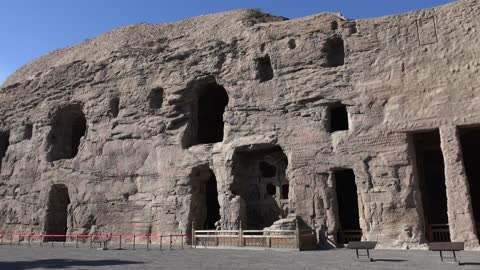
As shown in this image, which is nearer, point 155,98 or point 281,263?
point 281,263

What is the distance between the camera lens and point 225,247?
12906 mm

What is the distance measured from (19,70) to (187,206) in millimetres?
16322

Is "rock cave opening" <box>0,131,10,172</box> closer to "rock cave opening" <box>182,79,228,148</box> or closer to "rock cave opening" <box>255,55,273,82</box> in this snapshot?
"rock cave opening" <box>182,79,228,148</box>

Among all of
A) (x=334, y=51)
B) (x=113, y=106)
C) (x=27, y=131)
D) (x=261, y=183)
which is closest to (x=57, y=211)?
(x=27, y=131)

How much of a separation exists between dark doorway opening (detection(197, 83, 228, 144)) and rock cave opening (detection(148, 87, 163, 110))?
1681 millimetres

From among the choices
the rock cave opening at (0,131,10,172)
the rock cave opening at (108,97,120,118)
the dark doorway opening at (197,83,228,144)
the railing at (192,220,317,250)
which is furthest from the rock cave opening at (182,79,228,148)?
the rock cave opening at (0,131,10,172)

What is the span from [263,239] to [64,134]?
12750 millimetres

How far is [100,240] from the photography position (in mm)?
16562

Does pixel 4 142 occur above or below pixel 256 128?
above

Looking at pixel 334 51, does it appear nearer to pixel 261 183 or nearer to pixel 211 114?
pixel 261 183

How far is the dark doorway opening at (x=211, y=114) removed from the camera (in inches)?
729

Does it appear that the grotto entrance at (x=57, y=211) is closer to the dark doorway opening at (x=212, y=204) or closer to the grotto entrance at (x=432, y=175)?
the dark doorway opening at (x=212, y=204)

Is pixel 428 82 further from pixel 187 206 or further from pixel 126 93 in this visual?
pixel 126 93

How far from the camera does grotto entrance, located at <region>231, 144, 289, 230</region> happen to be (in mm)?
15023
